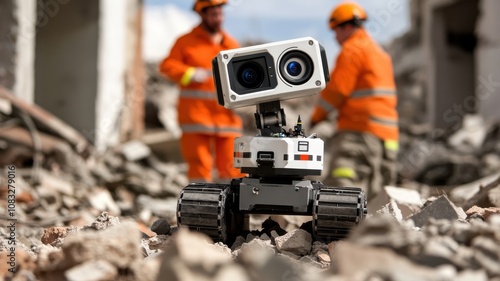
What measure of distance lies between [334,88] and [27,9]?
4273 millimetres

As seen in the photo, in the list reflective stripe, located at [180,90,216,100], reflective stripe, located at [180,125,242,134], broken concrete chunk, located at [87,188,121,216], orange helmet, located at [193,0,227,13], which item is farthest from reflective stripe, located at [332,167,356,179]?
broken concrete chunk, located at [87,188,121,216]

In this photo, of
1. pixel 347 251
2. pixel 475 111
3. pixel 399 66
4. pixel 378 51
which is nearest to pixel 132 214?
pixel 378 51

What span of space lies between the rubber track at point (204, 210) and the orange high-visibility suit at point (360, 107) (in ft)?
8.05

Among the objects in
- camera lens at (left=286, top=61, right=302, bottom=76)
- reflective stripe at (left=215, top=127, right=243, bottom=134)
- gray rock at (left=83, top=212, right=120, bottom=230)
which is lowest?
gray rock at (left=83, top=212, right=120, bottom=230)

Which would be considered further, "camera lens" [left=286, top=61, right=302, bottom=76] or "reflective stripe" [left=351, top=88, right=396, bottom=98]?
"reflective stripe" [left=351, top=88, right=396, bottom=98]

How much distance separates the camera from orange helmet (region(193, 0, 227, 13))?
6426 mm

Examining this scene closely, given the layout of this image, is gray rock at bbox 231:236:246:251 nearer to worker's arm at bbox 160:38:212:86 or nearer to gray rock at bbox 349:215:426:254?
gray rock at bbox 349:215:426:254

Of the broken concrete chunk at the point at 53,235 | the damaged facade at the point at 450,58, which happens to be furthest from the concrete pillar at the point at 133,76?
the broken concrete chunk at the point at 53,235

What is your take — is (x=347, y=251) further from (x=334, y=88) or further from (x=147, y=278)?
(x=334, y=88)

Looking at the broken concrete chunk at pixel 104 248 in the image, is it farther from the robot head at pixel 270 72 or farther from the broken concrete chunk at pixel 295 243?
the robot head at pixel 270 72

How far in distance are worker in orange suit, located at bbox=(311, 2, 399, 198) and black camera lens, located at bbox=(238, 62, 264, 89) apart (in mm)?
2241

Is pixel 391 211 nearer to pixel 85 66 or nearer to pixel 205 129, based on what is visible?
pixel 205 129

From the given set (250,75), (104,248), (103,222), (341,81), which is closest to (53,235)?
(103,222)

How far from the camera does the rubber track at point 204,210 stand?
154 inches
